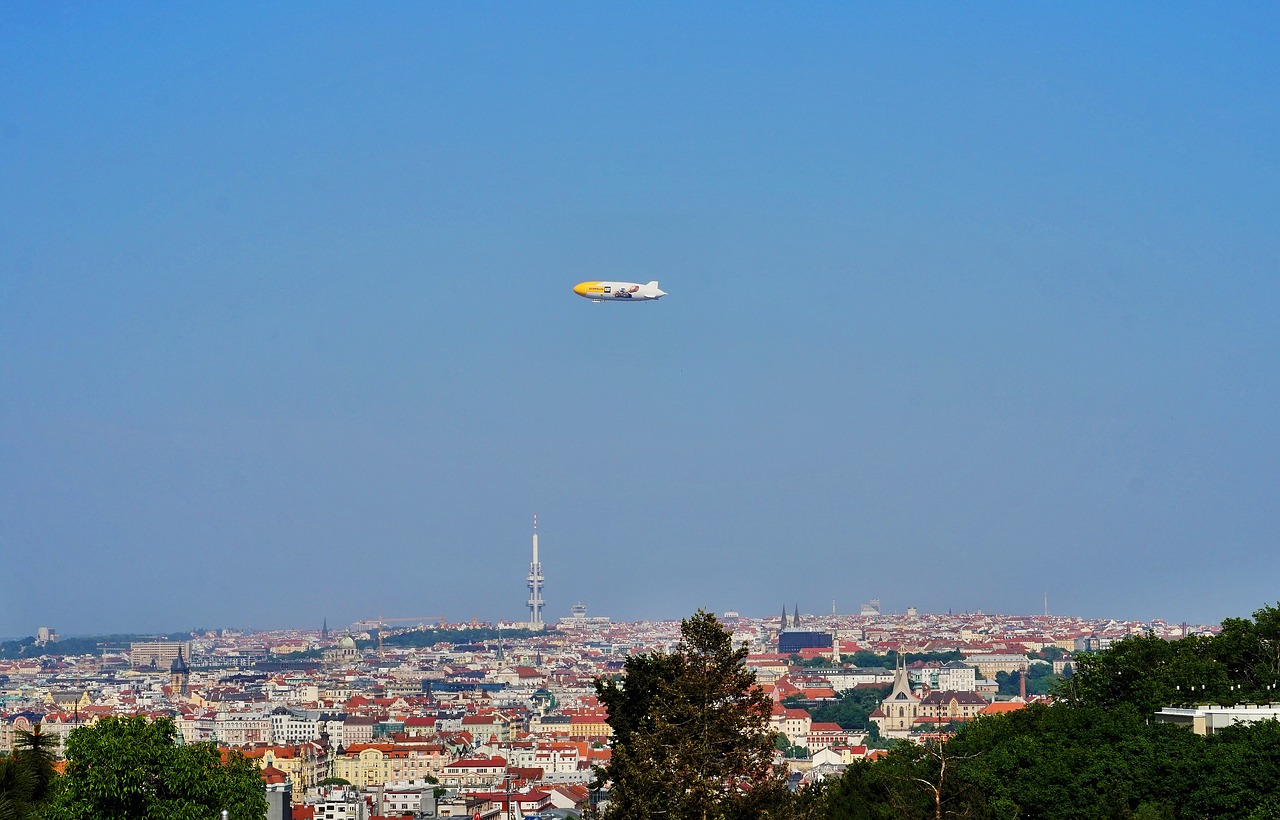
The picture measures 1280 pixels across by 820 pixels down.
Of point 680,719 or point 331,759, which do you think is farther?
point 331,759

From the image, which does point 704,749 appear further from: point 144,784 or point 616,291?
point 616,291

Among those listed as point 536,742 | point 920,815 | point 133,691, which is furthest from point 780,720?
point 920,815

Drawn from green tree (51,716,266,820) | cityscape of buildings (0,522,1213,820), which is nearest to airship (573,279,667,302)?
cityscape of buildings (0,522,1213,820)

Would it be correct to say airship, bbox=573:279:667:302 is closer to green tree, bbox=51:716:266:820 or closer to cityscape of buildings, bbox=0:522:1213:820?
cityscape of buildings, bbox=0:522:1213:820

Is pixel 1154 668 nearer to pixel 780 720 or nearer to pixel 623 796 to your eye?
pixel 623 796

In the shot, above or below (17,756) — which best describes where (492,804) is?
below

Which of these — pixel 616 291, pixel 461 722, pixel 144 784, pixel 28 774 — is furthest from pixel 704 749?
pixel 461 722
